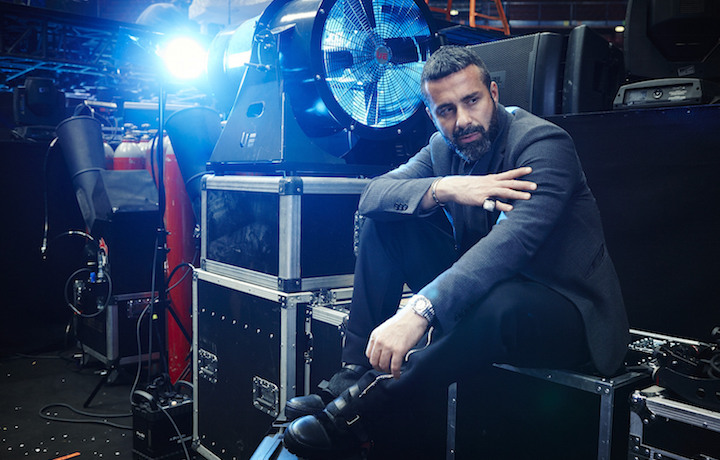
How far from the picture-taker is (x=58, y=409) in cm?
347

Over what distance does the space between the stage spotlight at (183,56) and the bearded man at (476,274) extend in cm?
187

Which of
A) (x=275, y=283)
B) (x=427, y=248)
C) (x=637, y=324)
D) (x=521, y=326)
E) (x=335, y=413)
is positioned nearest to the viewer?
(x=521, y=326)

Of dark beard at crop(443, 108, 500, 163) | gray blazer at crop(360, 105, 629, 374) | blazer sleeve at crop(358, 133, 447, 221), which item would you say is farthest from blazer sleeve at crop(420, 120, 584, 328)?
blazer sleeve at crop(358, 133, 447, 221)

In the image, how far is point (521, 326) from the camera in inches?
60.0

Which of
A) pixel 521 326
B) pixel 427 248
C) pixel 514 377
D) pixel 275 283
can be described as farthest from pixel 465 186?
pixel 275 283

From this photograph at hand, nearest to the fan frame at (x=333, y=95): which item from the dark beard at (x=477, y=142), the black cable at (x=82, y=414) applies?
the dark beard at (x=477, y=142)

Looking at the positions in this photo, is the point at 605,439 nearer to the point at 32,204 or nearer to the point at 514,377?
the point at 514,377

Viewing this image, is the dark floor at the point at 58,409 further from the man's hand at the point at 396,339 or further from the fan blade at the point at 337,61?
the fan blade at the point at 337,61

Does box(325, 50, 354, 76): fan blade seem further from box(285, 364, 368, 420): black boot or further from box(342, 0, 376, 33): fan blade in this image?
box(285, 364, 368, 420): black boot

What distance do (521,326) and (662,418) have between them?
0.40m

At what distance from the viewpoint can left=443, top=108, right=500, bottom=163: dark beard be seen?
1.80 m

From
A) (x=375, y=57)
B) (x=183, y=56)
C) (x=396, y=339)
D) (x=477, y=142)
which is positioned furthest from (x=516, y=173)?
(x=183, y=56)

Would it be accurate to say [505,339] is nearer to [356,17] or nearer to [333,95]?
[333,95]

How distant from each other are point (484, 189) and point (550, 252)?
261mm
